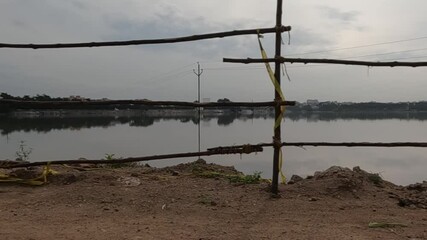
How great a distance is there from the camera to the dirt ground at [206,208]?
2.84 m

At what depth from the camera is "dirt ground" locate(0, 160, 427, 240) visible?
2.84m

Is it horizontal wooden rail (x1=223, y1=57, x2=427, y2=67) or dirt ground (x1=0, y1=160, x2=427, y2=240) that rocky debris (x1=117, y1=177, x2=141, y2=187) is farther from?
horizontal wooden rail (x1=223, y1=57, x2=427, y2=67)

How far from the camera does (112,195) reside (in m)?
3.72

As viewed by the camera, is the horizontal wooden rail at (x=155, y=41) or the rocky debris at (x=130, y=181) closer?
the horizontal wooden rail at (x=155, y=41)

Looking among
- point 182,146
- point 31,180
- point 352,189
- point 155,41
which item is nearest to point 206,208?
point 352,189

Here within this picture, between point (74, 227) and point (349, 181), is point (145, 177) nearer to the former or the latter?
point (74, 227)

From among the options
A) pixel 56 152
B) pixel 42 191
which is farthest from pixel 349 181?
pixel 56 152

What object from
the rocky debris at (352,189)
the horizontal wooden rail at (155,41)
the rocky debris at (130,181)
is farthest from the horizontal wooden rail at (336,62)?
the rocky debris at (130,181)

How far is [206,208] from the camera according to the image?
134 inches

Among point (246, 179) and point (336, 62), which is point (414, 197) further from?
point (246, 179)

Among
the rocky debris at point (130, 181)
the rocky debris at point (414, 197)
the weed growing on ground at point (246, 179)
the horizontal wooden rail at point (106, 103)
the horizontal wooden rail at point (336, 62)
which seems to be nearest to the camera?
the rocky debris at point (414, 197)

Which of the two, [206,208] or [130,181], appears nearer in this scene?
[206,208]

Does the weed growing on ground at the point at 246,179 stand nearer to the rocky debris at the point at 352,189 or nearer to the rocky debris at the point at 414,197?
the rocky debris at the point at 352,189

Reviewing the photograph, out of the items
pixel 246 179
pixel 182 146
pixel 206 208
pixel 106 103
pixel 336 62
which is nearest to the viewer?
pixel 206 208
